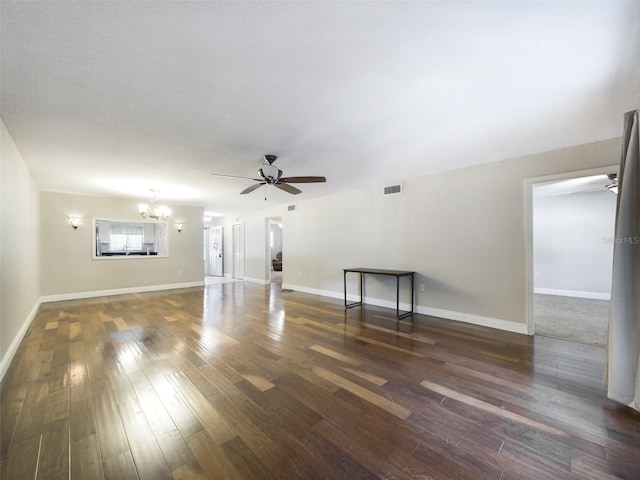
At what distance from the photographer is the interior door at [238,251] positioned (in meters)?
9.30

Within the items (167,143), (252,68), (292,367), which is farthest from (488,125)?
(167,143)

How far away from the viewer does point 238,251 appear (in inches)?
375

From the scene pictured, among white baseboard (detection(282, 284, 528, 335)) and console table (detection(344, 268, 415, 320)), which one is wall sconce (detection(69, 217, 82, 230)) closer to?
console table (detection(344, 268, 415, 320))

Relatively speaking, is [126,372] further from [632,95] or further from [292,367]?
[632,95]

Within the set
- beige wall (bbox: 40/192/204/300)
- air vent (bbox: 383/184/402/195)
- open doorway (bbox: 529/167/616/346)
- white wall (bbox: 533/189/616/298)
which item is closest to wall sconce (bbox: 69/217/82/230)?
beige wall (bbox: 40/192/204/300)

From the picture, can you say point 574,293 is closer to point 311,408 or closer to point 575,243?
point 575,243

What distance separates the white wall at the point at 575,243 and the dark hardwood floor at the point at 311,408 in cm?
407

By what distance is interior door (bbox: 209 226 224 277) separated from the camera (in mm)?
10414

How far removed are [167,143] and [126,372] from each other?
254 cm

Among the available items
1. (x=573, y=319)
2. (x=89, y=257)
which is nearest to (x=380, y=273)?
(x=573, y=319)

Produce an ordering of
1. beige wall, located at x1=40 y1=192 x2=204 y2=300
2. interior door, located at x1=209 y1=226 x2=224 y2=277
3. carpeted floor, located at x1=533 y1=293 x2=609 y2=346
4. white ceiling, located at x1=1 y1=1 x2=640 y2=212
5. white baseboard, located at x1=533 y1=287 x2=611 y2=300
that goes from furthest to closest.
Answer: interior door, located at x1=209 y1=226 x2=224 y2=277, beige wall, located at x1=40 y1=192 x2=204 y2=300, white baseboard, located at x1=533 y1=287 x2=611 y2=300, carpeted floor, located at x1=533 y1=293 x2=609 y2=346, white ceiling, located at x1=1 y1=1 x2=640 y2=212

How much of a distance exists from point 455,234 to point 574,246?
13.9 feet

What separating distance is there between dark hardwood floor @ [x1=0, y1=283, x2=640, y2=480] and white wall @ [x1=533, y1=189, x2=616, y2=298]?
4070 millimetres

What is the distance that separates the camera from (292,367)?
8.66ft
